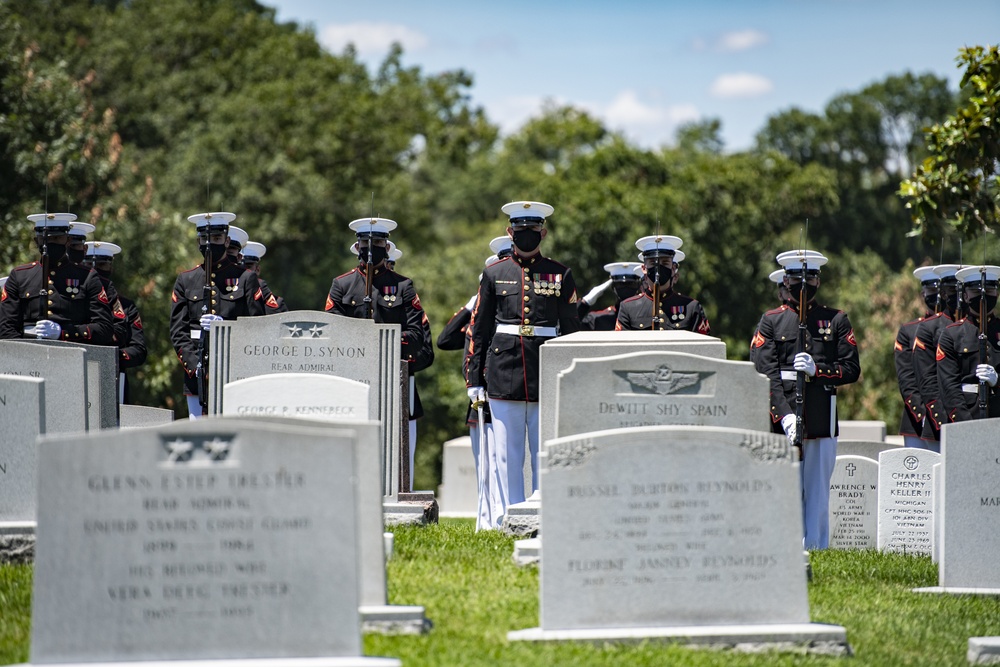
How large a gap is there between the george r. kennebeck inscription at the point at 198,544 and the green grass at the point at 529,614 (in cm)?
56

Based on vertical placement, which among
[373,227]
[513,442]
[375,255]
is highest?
[373,227]

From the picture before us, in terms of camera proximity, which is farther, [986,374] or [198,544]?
[986,374]

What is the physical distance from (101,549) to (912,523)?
21.6 ft

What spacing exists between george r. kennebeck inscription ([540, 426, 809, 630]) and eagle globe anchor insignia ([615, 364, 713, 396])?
1.36 metres

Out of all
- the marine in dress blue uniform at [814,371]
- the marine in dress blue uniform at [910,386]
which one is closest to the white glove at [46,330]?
the marine in dress blue uniform at [814,371]

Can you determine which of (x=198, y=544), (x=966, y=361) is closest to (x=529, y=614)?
(x=198, y=544)

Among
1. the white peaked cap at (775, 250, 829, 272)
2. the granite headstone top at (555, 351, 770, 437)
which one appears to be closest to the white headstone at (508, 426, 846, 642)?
the granite headstone top at (555, 351, 770, 437)

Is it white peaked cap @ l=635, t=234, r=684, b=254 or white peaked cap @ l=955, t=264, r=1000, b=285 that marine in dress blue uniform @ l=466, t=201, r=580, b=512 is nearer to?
white peaked cap @ l=635, t=234, r=684, b=254

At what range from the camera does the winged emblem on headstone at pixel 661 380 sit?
23.5 ft

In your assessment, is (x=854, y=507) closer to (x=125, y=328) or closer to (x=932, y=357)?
(x=932, y=357)

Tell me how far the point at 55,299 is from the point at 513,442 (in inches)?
157

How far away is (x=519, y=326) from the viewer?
962 centimetres

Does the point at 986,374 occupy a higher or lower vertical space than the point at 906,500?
higher

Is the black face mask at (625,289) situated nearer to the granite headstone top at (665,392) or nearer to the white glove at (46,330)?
the white glove at (46,330)
